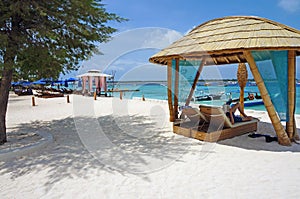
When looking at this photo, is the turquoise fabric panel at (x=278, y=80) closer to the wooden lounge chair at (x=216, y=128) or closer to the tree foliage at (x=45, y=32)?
the wooden lounge chair at (x=216, y=128)

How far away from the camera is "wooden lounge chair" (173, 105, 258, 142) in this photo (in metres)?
5.91

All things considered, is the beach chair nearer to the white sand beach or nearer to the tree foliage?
the white sand beach

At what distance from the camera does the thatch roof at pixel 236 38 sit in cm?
503

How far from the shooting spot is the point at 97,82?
26688 mm

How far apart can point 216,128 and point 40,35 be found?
5.70m

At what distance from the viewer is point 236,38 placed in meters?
5.52

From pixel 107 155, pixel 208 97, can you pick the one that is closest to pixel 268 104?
pixel 107 155

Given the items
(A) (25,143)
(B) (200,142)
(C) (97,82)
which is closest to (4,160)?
(A) (25,143)

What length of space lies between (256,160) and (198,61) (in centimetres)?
549

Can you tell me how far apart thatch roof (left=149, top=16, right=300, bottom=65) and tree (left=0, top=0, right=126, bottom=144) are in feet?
8.31

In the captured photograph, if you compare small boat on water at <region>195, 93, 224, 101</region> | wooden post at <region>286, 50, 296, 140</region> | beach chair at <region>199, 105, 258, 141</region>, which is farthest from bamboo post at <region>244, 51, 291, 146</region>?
small boat on water at <region>195, 93, 224, 101</region>

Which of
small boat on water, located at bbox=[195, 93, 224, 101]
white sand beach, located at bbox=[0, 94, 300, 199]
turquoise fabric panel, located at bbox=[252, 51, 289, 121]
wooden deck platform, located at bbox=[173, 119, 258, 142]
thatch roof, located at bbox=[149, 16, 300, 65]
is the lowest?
white sand beach, located at bbox=[0, 94, 300, 199]

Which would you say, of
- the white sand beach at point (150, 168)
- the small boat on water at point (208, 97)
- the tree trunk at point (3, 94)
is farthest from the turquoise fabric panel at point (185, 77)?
the small boat on water at point (208, 97)

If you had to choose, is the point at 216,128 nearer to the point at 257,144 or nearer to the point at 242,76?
the point at 257,144
